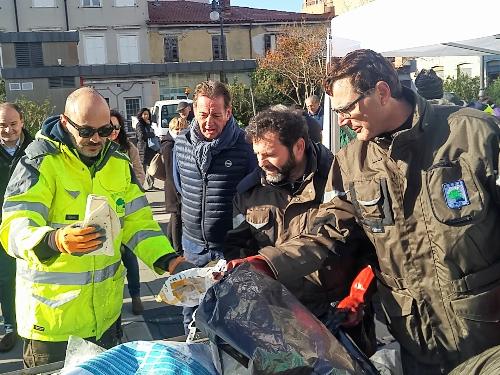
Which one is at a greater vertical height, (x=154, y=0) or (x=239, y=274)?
(x=154, y=0)

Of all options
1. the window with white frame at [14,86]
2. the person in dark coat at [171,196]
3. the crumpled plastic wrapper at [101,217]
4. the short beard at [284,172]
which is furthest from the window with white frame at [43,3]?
the crumpled plastic wrapper at [101,217]

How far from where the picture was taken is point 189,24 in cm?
3616

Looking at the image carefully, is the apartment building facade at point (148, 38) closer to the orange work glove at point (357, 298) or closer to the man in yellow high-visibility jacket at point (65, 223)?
the man in yellow high-visibility jacket at point (65, 223)

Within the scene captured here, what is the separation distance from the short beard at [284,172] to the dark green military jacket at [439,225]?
48 cm

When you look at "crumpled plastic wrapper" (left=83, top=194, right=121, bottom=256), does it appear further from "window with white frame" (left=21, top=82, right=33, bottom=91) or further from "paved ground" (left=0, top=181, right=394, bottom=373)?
"window with white frame" (left=21, top=82, right=33, bottom=91)

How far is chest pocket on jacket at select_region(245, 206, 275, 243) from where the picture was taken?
8.44 ft

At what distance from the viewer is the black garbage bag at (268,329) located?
1.45m

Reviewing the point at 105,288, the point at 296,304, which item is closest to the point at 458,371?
the point at 296,304

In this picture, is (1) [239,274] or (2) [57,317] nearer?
(1) [239,274]

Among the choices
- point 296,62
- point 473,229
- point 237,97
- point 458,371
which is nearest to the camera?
point 458,371

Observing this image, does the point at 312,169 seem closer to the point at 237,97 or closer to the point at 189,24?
the point at 237,97

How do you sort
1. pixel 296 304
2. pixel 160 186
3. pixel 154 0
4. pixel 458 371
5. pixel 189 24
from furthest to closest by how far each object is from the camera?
pixel 154 0
pixel 189 24
pixel 160 186
pixel 296 304
pixel 458 371

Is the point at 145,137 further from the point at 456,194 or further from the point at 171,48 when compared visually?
the point at 171,48

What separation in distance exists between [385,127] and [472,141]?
0.99ft
